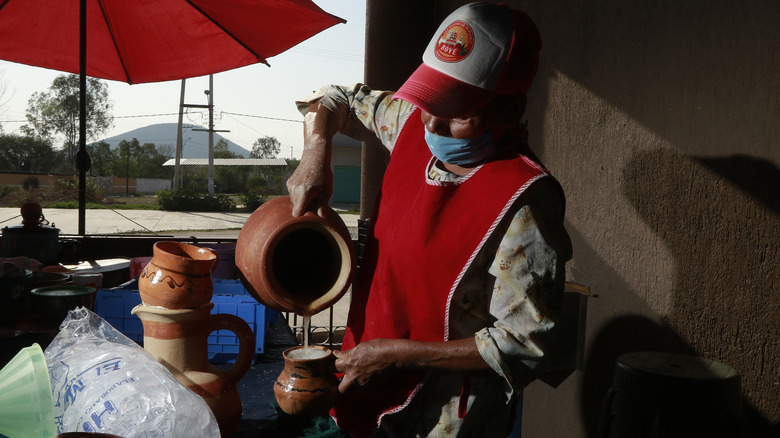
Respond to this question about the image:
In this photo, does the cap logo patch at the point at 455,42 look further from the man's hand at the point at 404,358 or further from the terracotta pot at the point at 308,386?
the terracotta pot at the point at 308,386

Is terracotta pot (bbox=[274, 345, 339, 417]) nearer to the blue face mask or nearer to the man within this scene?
the man

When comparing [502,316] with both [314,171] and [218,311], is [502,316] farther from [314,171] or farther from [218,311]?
[218,311]

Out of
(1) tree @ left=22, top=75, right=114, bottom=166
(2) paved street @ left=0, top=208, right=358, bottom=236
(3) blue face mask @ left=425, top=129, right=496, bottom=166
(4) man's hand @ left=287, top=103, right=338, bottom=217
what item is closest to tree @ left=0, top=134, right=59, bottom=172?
(1) tree @ left=22, top=75, right=114, bottom=166

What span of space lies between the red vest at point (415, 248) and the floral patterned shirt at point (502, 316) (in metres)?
0.03

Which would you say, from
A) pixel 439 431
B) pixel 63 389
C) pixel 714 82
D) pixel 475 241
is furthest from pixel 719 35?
pixel 63 389

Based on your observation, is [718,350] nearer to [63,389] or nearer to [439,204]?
[439,204]

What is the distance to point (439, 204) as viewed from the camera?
50.0 inches

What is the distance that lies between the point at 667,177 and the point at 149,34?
362cm

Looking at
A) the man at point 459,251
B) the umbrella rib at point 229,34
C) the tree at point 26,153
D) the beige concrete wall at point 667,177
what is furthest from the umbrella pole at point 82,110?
the tree at point 26,153

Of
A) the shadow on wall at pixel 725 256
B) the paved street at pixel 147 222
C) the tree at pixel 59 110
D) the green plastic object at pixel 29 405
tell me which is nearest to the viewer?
the green plastic object at pixel 29 405

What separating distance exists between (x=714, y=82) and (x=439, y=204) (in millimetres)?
1252

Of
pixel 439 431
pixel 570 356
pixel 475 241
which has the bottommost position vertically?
pixel 570 356

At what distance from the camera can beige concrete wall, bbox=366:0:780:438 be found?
67.2 inches

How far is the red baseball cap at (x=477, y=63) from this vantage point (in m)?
1.13
